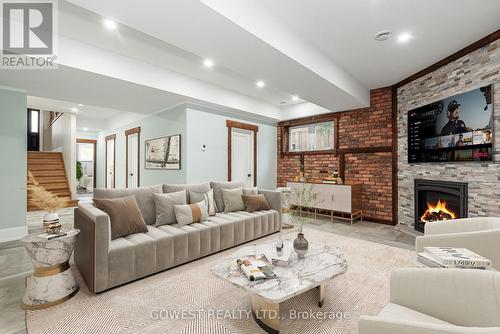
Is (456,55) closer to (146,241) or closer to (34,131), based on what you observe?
(146,241)

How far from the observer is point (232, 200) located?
3.84 meters

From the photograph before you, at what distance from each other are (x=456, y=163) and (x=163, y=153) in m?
5.44

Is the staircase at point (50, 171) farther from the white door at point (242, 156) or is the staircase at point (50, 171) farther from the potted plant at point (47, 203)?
the potted plant at point (47, 203)

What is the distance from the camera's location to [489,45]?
2.82 meters

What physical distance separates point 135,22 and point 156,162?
3946 mm

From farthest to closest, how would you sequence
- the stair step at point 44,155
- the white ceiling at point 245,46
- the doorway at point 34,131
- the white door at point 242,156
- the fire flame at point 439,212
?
the doorway at point 34,131 < the stair step at point 44,155 < the white door at point 242,156 < the fire flame at point 439,212 < the white ceiling at point 245,46

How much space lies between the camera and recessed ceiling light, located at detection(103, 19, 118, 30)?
2.64 m

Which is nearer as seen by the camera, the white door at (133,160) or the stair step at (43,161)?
the white door at (133,160)

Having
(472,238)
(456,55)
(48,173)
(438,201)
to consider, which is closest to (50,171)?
(48,173)

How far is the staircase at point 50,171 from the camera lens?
6.96m

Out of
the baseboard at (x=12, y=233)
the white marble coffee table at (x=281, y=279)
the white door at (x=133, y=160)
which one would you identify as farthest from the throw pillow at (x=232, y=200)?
the white door at (x=133, y=160)

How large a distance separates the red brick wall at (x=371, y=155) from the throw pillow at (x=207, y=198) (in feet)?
10.7

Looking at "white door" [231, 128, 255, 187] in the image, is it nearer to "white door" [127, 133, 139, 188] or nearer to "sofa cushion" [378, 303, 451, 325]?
"white door" [127, 133, 139, 188]

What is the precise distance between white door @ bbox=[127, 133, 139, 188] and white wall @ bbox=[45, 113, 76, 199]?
175 cm
